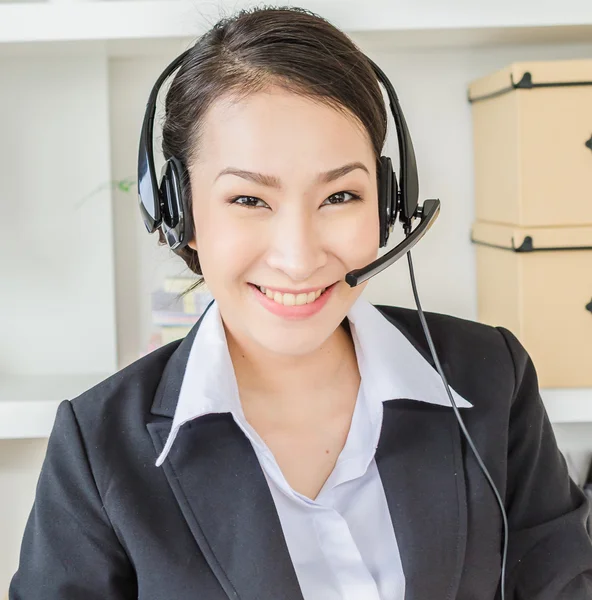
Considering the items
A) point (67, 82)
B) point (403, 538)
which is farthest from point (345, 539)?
point (67, 82)

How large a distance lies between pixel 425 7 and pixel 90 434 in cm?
74

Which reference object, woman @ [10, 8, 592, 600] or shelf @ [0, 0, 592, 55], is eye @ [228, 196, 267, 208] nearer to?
woman @ [10, 8, 592, 600]

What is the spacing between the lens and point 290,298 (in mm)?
856

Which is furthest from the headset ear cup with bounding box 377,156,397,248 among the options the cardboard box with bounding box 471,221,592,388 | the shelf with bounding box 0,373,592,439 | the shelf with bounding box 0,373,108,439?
the shelf with bounding box 0,373,108,439

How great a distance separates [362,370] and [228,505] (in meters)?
0.26

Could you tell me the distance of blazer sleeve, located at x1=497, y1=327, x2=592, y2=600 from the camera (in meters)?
0.96

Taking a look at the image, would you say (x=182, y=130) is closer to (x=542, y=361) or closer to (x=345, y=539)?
(x=345, y=539)

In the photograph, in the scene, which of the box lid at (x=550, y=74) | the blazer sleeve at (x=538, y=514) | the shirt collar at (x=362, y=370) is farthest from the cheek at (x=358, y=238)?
the box lid at (x=550, y=74)

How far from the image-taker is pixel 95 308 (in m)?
1.36

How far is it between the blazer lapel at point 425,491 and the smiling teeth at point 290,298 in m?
0.20

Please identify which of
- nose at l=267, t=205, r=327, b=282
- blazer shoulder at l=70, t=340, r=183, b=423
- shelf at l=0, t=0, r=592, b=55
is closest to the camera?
nose at l=267, t=205, r=327, b=282

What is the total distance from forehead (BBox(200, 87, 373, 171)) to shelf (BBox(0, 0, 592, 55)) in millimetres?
282

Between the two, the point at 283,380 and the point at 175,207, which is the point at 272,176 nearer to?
the point at 175,207

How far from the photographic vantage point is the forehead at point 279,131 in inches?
32.1
